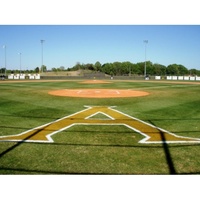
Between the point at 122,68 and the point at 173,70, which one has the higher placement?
the point at 122,68

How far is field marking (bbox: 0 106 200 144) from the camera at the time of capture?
6.96 metres

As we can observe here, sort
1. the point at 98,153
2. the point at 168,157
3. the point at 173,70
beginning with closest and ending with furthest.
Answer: the point at 168,157
the point at 98,153
the point at 173,70

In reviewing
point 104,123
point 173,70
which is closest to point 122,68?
point 173,70

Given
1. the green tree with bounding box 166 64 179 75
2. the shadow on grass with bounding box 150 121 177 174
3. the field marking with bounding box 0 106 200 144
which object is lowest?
the shadow on grass with bounding box 150 121 177 174

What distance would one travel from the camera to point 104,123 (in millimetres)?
9016

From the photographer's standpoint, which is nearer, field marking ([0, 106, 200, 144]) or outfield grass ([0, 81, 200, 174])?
outfield grass ([0, 81, 200, 174])

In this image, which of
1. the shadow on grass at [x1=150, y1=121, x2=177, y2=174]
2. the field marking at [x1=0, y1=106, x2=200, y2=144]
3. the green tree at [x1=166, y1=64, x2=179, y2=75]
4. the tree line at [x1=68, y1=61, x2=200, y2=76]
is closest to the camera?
the shadow on grass at [x1=150, y1=121, x2=177, y2=174]

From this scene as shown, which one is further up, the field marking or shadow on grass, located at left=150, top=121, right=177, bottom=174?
the field marking

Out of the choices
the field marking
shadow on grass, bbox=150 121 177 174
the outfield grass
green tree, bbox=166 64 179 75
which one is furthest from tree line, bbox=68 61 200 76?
shadow on grass, bbox=150 121 177 174

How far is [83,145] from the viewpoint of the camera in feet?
20.8

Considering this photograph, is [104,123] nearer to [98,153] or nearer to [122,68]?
[98,153]

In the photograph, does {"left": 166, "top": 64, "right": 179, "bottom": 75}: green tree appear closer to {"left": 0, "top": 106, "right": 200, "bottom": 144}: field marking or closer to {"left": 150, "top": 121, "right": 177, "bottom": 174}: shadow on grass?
{"left": 0, "top": 106, "right": 200, "bottom": 144}: field marking
